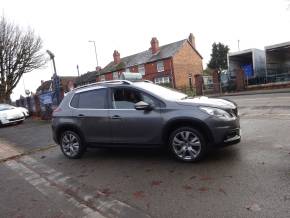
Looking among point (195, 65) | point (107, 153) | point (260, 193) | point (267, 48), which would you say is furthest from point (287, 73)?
point (195, 65)

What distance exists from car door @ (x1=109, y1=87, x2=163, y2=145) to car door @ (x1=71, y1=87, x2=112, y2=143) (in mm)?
190

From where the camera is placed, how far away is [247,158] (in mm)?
5961

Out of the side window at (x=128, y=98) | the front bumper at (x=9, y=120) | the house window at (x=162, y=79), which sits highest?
the house window at (x=162, y=79)

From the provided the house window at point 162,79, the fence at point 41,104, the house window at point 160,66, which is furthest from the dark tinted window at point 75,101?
the house window at point 160,66

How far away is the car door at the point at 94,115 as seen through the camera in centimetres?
686

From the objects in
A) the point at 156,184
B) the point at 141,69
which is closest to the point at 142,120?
the point at 156,184

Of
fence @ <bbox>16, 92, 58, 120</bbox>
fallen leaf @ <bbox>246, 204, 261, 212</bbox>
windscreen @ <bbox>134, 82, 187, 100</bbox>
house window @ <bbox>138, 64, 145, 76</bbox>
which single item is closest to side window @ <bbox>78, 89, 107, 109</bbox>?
windscreen @ <bbox>134, 82, 187, 100</bbox>

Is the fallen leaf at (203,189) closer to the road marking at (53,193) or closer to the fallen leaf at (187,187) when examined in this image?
the fallen leaf at (187,187)

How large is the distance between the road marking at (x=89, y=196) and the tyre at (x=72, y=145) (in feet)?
2.15

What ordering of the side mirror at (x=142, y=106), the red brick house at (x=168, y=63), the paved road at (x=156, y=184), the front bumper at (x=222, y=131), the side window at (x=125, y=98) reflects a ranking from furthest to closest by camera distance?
1. the red brick house at (x=168, y=63)
2. the side window at (x=125, y=98)
3. the side mirror at (x=142, y=106)
4. the front bumper at (x=222, y=131)
5. the paved road at (x=156, y=184)

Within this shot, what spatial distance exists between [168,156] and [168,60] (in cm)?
4266

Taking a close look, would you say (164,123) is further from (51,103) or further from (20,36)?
(20,36)

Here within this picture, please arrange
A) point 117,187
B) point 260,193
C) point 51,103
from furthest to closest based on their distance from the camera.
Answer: point 51,103 → point 117,187 → point 260,193

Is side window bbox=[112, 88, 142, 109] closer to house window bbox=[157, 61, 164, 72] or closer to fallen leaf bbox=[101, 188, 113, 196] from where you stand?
fallen leaf bbox=[101, 188, 113, 196]
